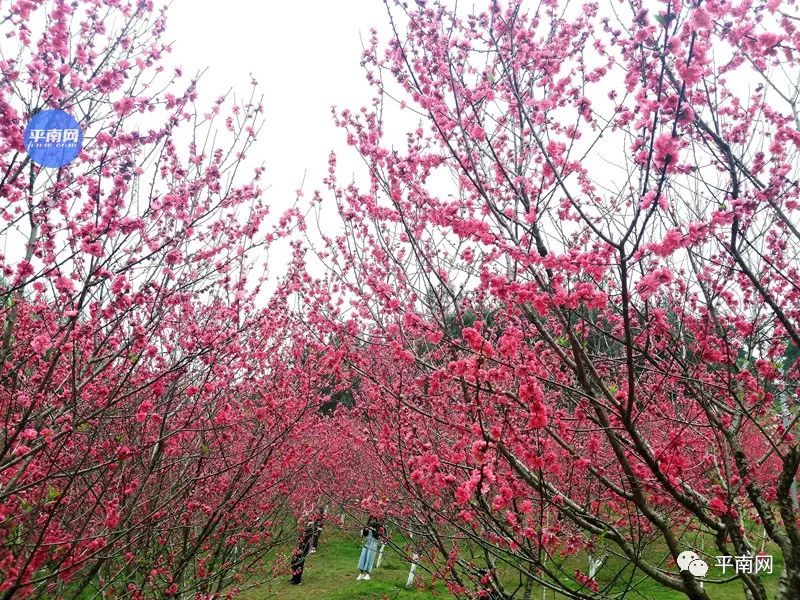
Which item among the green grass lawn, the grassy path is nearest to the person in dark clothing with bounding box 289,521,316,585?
the green grass lawn

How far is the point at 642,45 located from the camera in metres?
3.16

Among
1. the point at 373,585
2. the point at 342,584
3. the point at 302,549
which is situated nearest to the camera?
the point at 302,549

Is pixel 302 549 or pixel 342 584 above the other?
pixel 302 549

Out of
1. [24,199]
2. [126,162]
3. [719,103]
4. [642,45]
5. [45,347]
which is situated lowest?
[45,347]

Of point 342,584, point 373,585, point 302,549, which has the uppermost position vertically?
point 302,549

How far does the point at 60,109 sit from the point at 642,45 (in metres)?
3.65

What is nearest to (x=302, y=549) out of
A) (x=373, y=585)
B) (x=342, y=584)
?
(x=342, y=584)

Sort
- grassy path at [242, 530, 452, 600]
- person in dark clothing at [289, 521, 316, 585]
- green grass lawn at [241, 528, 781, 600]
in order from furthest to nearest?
grassy path at [242, 530, 452, 600], person in dark clothing at [289, 521, 316, 585], green grass lawn at [241, 528, 781, 600]

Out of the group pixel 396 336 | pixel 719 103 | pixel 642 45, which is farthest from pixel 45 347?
pixel 719 103

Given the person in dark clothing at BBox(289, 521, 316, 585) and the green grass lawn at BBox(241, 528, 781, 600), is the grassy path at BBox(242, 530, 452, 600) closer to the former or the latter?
the green grass lawn at BBox(241, 528, 781, 600)

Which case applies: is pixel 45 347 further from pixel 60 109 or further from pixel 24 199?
pixel 60 109

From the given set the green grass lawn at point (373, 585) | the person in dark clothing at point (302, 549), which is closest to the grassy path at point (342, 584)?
the green grass lawn at point (373, 585)

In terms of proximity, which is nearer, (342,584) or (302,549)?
(302,549)

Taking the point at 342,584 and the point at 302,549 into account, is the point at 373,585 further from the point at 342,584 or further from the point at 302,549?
the point at 302,549
